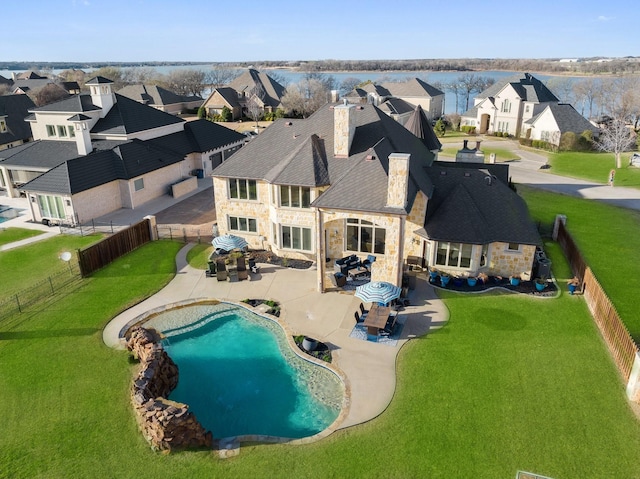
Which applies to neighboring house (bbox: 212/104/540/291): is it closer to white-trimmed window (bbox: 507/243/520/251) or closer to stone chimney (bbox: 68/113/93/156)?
white-trimmed window (bbox: 507/243/520/251)

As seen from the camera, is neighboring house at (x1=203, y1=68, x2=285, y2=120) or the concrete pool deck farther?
neighboring house at (x1=203, y1=68, x2=285, y2=120)

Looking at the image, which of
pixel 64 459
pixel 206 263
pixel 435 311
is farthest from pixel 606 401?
pixel 206 263

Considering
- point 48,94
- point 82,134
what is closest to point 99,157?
point 82,134

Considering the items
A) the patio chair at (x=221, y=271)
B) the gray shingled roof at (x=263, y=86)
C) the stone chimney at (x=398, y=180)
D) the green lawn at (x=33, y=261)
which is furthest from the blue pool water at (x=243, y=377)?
the gray shingled roof at (x=263, y=86)

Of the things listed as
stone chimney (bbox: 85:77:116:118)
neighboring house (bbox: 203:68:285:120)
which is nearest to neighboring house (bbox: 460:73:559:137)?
neighboring house (bbox: 203:68:285:120)

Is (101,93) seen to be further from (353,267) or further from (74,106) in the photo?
(353,267)

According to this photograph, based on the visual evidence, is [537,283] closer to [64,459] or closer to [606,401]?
[606,401]

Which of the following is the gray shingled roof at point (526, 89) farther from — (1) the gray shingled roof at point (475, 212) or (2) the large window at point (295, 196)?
(2) the large window at point (295, 196)
